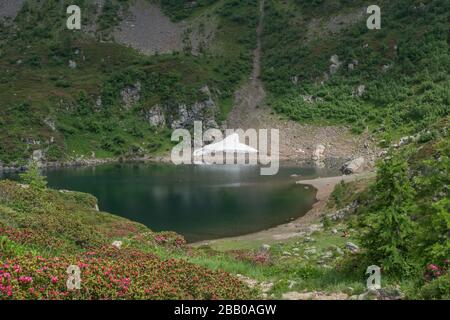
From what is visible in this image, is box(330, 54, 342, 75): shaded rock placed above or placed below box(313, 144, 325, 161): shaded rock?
above

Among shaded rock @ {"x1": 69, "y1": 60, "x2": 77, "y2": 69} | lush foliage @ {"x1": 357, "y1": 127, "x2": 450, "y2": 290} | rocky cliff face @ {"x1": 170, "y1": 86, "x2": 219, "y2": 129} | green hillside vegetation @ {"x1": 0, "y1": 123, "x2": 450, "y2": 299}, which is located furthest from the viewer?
shaded rock @ {"x1": 69, "y1": 60, "x2": 77, "y2": 69}

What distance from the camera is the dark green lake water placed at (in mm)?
49312

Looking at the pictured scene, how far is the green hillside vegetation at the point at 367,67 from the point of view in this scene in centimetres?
12119

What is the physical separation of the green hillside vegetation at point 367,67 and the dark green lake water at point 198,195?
38.6 meters

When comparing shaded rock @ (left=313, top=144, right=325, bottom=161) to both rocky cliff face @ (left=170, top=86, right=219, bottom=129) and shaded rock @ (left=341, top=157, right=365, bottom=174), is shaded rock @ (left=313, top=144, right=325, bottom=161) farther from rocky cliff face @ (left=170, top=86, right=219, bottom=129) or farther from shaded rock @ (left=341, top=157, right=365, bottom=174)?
rocky cliff face @ (left=170, top=86, right=219, bottom=129)

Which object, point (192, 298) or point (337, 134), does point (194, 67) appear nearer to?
point (337, 134)

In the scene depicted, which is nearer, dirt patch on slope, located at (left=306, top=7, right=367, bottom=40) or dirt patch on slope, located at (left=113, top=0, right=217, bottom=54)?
dirt patch on slope, located at (left=306, top=7, right=367, bottom=40)

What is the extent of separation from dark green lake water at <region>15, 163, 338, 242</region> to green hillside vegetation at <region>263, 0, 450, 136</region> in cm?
3861

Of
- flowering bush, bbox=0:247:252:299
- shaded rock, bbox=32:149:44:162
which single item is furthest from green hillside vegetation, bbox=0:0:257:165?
flowering bush, bbox=0:247:252:299

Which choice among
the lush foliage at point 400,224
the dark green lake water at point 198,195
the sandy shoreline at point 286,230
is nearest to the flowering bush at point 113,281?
the lush foliage at point 400,224

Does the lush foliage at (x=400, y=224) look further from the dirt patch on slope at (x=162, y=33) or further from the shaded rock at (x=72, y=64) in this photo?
the dirt patch on slope at (x=162, y=33)

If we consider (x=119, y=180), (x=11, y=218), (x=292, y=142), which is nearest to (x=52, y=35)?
(x=292, y=142)

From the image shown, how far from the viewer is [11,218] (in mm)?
17922

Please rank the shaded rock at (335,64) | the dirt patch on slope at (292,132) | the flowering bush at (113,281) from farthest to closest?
the shaded rock at (335,64), the dirt patch on slope at (292,132), the flowering bush at (113,281)
